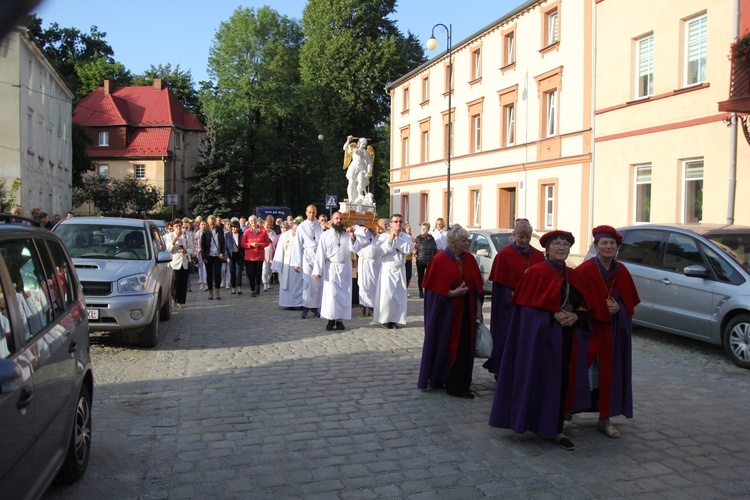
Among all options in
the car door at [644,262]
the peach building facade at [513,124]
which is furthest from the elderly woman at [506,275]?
the peach building facade at [513,124]

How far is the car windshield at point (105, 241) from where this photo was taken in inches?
415

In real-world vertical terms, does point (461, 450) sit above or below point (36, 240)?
below

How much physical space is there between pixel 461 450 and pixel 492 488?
84 centimetres

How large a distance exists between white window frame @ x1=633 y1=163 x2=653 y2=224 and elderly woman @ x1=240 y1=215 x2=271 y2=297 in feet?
36.7

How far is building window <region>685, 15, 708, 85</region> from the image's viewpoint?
1847cm

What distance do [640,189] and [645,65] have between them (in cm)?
362

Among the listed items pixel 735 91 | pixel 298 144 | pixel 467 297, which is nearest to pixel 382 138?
pixel 298 144

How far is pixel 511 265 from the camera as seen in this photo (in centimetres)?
751

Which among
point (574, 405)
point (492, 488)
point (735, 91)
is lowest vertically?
point (492, 488)

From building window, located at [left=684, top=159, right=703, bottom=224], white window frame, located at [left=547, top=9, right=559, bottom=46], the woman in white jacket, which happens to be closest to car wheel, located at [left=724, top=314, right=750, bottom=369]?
the woman in white jacket

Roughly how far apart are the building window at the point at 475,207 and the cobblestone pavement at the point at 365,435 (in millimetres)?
24390

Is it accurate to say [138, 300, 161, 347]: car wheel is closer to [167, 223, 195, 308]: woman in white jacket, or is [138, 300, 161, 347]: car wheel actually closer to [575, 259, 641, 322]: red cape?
[167, 223, 195, 308]: woman in white jacket

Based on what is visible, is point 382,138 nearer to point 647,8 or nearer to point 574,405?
point 647,8

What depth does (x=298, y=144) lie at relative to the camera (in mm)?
→ 61594
